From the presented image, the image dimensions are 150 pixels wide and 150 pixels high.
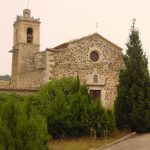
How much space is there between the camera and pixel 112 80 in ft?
104

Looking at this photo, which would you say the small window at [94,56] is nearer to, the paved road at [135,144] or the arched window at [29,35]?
the arched window at [29,35]

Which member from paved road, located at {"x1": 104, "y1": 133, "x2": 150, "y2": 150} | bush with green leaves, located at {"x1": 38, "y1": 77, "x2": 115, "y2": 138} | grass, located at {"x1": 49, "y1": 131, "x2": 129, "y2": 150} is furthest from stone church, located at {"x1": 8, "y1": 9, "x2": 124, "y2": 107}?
paved road, located at {"x1": 104, "y1": 133, "x2": 150, "y2": 150}

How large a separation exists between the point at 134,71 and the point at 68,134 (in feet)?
16.2

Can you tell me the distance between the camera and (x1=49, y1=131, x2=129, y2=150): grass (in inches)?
652

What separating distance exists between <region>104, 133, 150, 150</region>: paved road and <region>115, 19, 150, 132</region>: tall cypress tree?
142 centimetres

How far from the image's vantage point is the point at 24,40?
111 feet

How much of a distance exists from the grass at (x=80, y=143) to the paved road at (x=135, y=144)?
64 cm

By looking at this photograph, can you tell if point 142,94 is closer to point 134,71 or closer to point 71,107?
point 134,71

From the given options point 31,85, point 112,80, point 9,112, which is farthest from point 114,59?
point 9,112

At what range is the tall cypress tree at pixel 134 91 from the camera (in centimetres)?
2100

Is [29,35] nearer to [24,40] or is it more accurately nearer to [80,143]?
[24,40]

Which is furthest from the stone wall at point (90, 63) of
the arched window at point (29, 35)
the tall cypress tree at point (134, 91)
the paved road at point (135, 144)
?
the paved road at point (135, 144)

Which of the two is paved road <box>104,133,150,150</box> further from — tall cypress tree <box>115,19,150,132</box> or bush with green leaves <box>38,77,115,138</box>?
tall cypress tree <box>115,19,150,132</box>

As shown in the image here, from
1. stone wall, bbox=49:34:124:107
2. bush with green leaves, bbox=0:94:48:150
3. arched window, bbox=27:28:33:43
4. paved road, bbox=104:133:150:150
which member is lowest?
paved road, bbox=104:133:150:150
